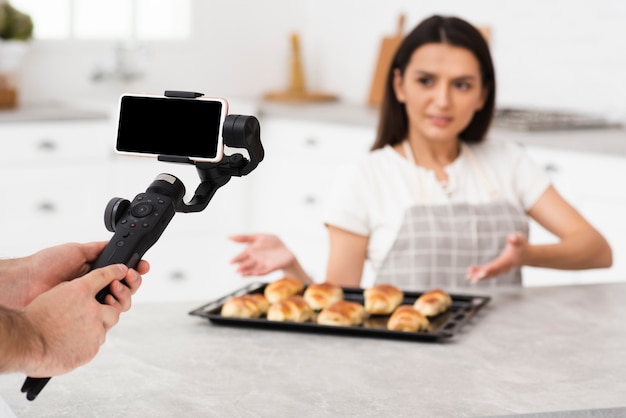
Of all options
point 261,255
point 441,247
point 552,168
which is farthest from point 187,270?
point 261,255

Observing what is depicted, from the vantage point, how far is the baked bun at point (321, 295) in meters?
1.94

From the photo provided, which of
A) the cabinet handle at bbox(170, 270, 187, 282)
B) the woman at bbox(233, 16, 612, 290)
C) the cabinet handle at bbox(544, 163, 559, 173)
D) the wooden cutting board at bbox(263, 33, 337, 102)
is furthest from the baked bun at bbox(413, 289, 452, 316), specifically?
the wooden cutting board at bbox(263, 33, 337, 102)

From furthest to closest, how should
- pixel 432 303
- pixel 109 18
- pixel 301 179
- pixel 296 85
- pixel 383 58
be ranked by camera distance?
pixel 296 85 < pixel 109 18 < pixel 383 58 < pixel 301 179 < pixel 432 303

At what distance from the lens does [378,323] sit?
6.19 feet

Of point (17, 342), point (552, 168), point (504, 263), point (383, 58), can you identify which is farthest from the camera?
point (383, 58)

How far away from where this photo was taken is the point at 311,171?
454cm

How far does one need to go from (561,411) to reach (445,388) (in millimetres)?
171

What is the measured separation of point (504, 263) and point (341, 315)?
0.45 metres

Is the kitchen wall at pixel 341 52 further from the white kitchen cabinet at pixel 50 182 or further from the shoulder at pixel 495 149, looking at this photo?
the shoulder at pixel 495 149

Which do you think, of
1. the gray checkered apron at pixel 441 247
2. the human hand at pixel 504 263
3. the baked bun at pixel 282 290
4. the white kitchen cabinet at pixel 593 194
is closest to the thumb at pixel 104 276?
the baked bun at pixel 282 290

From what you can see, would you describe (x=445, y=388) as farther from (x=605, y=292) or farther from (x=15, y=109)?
(x=15, y=109)

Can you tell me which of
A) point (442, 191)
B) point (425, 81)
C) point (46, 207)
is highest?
point (425, 81)

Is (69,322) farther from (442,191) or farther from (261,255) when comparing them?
(442,191)

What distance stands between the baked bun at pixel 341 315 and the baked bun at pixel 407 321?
0.06m
